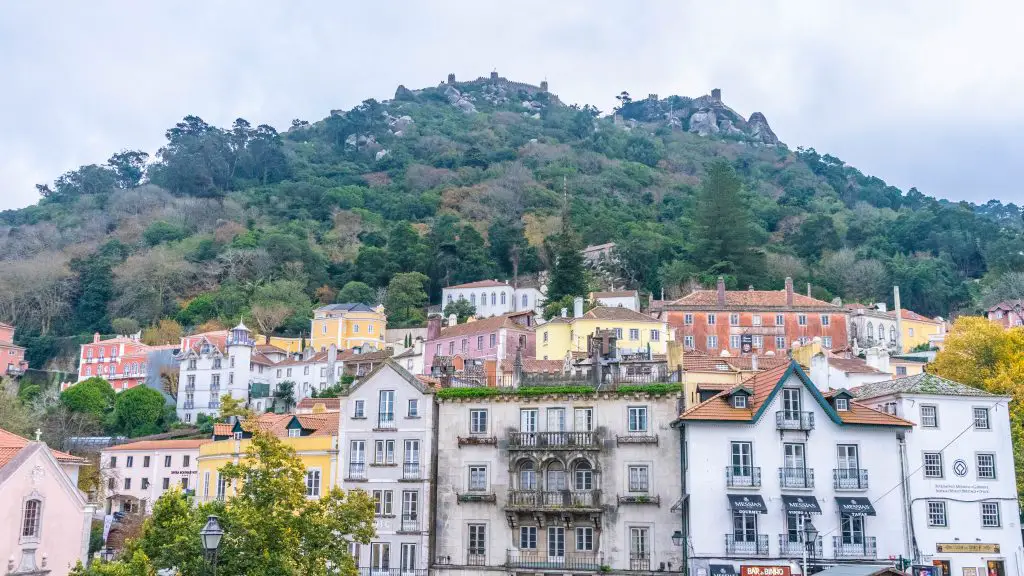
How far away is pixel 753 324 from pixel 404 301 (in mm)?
36798

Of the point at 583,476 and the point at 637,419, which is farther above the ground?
the point at 637,419

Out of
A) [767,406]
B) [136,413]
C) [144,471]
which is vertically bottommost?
[144,471]

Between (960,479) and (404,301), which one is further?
(404,301)

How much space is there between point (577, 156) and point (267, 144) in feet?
165

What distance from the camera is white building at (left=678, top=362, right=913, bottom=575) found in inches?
1449

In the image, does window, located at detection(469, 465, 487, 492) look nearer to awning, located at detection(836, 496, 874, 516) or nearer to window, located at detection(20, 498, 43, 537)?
awning, located at detection(836, 496, 874, 516)

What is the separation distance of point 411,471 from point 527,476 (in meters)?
5.10

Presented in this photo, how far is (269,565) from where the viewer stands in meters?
27.2

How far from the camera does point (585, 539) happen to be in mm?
39625

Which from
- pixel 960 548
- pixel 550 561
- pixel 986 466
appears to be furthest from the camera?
pixel 550 561

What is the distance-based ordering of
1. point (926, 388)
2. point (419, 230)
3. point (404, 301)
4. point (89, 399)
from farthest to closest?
point (419, 230), point (404, 301), point (89, 399), point (926, 388)

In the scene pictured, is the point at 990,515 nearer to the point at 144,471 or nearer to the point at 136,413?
the point at 144,471

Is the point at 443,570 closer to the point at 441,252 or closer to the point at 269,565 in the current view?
the point at 269,565

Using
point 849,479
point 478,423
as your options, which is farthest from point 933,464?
point 478,423
